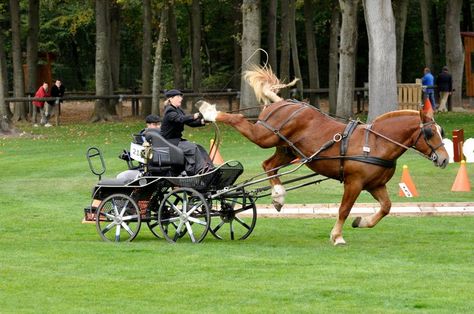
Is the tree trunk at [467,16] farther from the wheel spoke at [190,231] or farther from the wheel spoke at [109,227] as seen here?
the wheel spoke at [190,231]

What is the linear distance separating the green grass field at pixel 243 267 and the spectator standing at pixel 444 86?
25.3m

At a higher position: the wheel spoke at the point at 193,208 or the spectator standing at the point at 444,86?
the wheel spoke at the point at 193,208

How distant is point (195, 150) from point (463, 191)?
845 centimetres

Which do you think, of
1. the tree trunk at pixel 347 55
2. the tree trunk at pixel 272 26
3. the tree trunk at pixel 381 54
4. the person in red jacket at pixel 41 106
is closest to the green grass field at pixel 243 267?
the tree trunk at pixel 381 54

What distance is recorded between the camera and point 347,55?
36344 mm

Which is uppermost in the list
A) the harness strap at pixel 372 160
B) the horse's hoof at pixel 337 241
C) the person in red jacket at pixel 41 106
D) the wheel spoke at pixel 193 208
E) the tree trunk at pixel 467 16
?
the tree trunk at pixel 467 16

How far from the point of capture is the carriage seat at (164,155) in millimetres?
15430

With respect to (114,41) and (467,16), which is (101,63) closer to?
(114,41)

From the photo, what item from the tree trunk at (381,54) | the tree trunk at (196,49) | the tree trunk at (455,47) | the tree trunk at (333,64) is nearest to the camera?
the tree trunk at (381,54)

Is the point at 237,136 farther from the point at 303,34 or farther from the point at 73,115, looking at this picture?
the point at 303,34

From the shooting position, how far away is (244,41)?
37.5 meters

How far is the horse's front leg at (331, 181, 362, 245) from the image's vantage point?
15000 mm

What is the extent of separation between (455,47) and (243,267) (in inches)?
1480

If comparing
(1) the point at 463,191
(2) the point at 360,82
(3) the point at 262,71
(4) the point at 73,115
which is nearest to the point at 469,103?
(2) the point at 360,82
